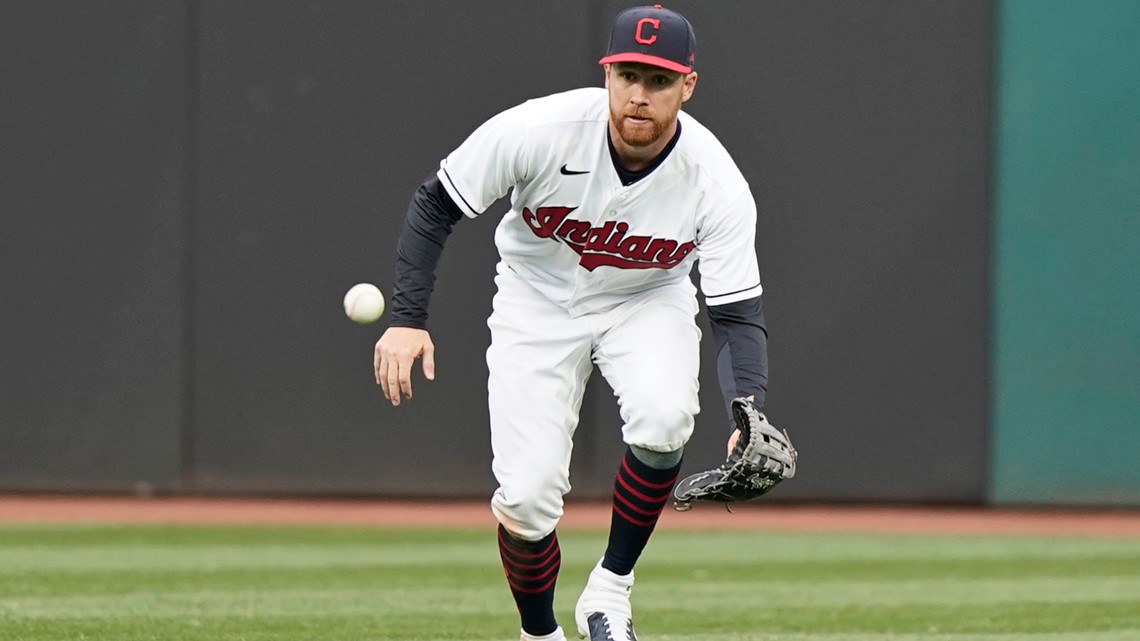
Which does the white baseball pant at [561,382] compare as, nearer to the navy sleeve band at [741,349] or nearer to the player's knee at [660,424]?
the player's knee at [660,424]

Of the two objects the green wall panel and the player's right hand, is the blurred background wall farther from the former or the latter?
the player's right hand

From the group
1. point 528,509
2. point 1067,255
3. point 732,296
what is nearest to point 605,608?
point 528,509

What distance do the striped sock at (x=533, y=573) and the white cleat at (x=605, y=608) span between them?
126 mm

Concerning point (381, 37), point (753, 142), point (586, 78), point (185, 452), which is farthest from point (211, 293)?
point (753, 142)

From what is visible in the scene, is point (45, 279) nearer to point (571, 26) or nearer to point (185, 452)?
point (185, 452)

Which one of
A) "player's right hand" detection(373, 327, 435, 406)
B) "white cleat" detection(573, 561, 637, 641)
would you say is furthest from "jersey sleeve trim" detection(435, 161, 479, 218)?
"white cleat" detection(573, 561, 637, 641)

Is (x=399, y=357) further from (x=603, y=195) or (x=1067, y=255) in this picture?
(x=1067, y=255)

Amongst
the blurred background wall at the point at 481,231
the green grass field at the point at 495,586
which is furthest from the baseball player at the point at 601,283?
the blurred background wall at the point at 481,231

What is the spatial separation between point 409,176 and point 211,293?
4.49 feet

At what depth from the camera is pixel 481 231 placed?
9742 millimetres

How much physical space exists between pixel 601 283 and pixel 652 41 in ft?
2.55

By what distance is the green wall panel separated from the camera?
9.62 meters

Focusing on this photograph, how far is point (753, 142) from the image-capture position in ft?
31.9

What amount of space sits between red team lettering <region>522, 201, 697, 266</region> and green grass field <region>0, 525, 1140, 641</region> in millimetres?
1414
